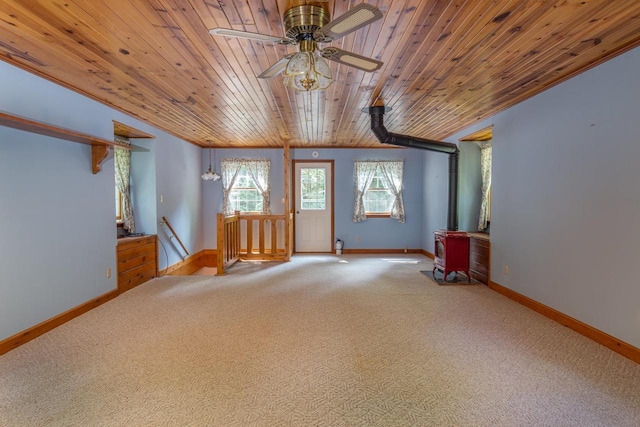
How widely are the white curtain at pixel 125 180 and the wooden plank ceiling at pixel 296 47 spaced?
86cm

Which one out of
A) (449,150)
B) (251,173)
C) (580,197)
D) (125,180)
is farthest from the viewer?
(251,173)

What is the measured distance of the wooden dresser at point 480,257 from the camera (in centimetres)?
430

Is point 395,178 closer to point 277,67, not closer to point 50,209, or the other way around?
point 277,67

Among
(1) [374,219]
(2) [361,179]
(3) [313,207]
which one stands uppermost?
(2) [361,179]

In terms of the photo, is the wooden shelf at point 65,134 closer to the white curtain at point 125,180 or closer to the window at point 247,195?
the white curtain at point 125,180

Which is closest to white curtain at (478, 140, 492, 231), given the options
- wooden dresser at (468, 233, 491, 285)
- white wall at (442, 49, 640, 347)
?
wooden dresser at (468, 233, 491, 285)

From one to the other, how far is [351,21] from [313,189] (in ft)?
17.8

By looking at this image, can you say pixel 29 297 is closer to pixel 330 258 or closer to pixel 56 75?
pixel 56 75

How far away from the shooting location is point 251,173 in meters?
6.80

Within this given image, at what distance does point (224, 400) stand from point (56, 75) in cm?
315

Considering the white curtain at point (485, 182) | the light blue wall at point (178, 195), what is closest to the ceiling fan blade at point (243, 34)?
the light blue wall at point (178, 195)

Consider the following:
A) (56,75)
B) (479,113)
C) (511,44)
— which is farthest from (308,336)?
(479,113)

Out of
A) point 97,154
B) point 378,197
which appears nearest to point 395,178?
point 378,197

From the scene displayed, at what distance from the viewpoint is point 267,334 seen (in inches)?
110
